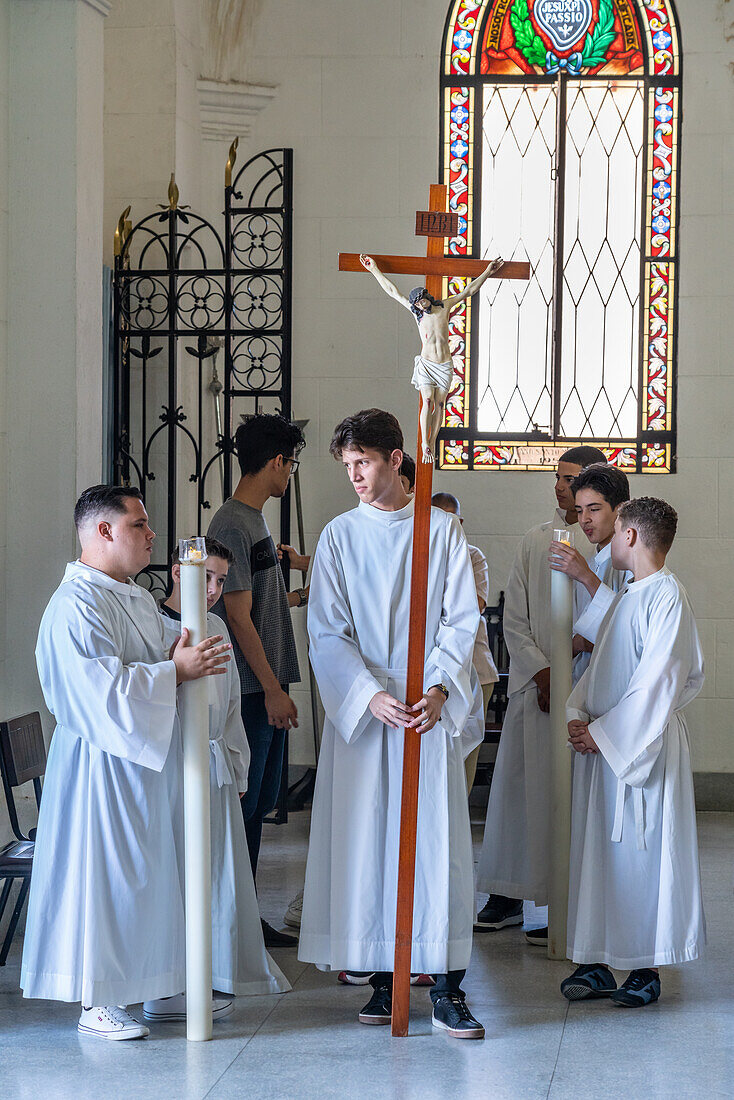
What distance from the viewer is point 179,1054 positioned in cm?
346

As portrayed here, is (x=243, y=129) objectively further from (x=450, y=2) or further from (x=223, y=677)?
(x=223, y=677)

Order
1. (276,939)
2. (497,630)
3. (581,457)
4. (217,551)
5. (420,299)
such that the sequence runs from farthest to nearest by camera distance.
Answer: (497,630)
(581,457)
(276,939)
(217,551)
(420,299)

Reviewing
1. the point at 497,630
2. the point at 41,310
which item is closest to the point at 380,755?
the point at 41,310

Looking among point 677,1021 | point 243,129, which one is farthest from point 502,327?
point 677,1021

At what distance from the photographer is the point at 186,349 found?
6.09m

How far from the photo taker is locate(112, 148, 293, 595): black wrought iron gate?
5750mm

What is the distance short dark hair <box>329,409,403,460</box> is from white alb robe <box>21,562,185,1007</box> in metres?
0.79

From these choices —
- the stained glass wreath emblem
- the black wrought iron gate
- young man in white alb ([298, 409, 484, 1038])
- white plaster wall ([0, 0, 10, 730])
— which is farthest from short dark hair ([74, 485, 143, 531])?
the stained glass wreath emblem

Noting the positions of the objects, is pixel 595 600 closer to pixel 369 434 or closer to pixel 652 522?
pixel 652 522

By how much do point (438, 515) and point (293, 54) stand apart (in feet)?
14.4

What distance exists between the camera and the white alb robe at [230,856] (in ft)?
12.5

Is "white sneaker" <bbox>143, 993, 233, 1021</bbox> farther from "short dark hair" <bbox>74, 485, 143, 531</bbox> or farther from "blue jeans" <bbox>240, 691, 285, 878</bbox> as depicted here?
"short dark hair" <bbox>74, 485, 143, 531</bbox>

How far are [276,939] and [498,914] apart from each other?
88 centimetres

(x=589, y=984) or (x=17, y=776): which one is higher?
(x=17, y=776)
